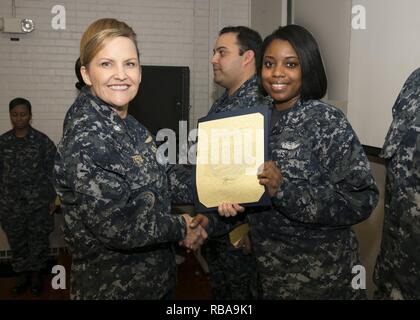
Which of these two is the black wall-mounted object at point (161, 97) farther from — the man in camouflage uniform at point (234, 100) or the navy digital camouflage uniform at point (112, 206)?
the navy digital camouflage uniform at point (112, 206)

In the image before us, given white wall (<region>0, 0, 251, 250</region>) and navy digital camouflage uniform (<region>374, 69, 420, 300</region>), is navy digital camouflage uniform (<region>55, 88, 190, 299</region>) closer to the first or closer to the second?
navy digital camouflage uniform (<region>374, 69, 420, 300</region>)

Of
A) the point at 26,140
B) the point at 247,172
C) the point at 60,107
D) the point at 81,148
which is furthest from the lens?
the point at 60,107

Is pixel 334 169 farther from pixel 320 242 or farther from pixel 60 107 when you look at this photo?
pixel 60 107

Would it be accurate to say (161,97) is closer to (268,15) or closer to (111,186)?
(268,15)

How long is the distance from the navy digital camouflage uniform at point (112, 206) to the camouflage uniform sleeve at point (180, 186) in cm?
24

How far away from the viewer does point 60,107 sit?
471 cm

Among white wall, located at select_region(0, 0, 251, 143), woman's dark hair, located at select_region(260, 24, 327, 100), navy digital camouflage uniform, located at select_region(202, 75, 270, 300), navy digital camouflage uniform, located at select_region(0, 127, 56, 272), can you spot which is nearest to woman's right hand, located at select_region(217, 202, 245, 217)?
woman's dark hair, located at select_region(260, 24, 327, 100)

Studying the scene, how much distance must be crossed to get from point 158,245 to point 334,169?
0.71 meters

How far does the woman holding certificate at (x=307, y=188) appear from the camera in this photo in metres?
1.50

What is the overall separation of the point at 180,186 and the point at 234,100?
2.96 feet

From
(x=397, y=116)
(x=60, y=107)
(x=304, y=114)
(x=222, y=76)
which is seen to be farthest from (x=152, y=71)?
(x=397, y=116)

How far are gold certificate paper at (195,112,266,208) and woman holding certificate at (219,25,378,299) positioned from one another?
0.16 feet

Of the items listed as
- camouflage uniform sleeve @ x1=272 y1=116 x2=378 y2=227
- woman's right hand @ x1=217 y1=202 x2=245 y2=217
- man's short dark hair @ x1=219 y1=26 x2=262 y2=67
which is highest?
man's short dark hair @ x1=219 y1=26 x2=262 y2=67

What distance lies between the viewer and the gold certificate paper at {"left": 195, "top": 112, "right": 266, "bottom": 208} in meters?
1.52
